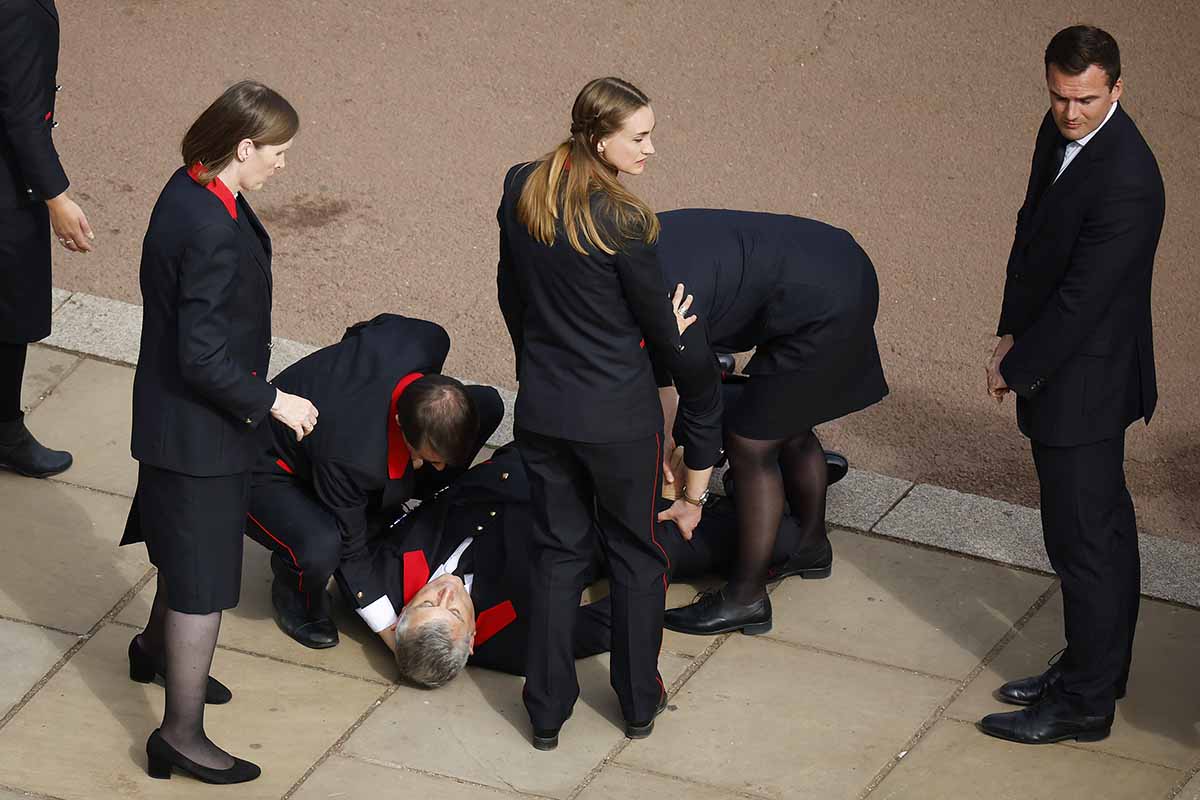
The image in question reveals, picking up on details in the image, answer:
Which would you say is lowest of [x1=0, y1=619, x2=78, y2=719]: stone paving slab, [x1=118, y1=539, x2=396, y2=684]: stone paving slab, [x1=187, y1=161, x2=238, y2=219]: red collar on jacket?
[x1=0, y1=619, x2=78, y2=719]: stone paving slab

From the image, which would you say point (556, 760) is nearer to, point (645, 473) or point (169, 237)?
point (645, 473)

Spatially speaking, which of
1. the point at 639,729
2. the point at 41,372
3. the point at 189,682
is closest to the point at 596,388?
the point at 639,729

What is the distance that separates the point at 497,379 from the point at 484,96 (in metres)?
2.38

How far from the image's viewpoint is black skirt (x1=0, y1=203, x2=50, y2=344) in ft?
20.9

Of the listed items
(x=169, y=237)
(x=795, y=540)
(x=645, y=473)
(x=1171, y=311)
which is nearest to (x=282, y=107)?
(x=169, y=237)

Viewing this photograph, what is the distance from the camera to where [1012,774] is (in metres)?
5.36

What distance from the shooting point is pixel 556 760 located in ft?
17.8

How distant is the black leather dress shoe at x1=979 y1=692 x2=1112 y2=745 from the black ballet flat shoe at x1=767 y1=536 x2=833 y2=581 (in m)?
0.97

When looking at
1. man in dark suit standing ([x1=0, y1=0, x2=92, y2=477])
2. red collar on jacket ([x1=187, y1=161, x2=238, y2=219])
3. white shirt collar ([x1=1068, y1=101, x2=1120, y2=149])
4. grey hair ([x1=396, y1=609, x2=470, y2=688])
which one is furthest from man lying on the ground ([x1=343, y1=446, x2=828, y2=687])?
white shirt collar ([x1=1068, y1=101, x2=1120, y2=149])

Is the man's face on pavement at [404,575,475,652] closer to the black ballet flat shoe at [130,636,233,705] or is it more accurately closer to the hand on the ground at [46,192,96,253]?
the black ballet flat shoe at [130,636,233,705]

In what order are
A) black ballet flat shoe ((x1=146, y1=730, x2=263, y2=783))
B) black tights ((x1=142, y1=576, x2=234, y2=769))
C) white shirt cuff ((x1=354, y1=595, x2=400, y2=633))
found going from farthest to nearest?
white shirt cuff ((x1=354, y1=595, x2=400, y2=633)) → black ballet flat shoe ((x1=146, y1=730, x2=263, y2=783)) → black tights ((x1=142, y1=576, x2=234, y2=769))

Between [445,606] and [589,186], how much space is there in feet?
5.15

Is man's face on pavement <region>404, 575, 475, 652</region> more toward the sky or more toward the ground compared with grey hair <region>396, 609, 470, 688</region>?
more toward the sky

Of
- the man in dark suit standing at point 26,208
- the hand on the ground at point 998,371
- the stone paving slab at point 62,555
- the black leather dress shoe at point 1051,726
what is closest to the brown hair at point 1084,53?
the hand on the ground at point 998,371
